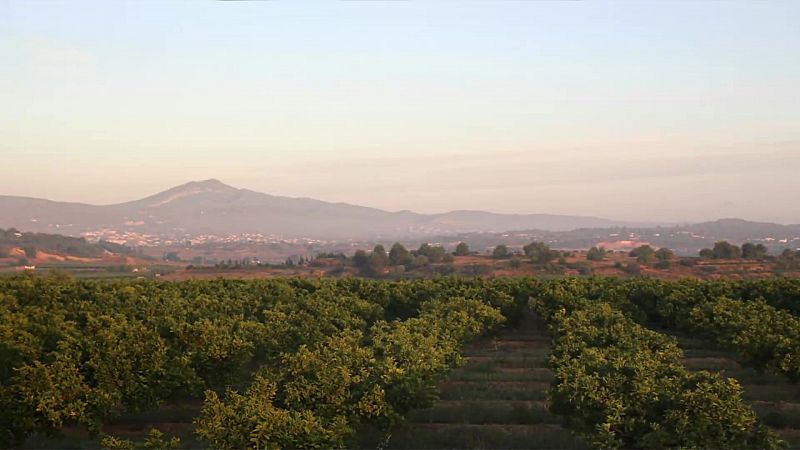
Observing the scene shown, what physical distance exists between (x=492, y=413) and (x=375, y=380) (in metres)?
6.21

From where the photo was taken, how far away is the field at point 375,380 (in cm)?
1512

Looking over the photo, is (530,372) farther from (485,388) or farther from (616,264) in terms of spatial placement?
(616,264)

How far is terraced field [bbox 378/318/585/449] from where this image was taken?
1970 centimetres

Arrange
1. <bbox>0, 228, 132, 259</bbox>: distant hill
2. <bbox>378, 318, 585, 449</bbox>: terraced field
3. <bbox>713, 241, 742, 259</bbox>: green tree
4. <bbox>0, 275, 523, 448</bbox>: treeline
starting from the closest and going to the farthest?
<bbox>0, 275, 523, 448</bbox>: treeline → <bbox>378, 318, 585, 449</bbox>: terraced field → <bbox>713, 241, 742, 259</bbox>: green tree → <bbox>0, 228, 132, 259</bbox>: distant hill

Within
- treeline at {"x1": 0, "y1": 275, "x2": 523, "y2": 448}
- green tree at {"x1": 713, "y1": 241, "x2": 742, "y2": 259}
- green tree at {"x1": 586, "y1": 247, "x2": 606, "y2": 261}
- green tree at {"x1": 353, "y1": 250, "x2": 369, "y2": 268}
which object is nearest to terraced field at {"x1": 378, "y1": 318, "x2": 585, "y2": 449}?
treeline at {"x1": 0, "y1": 275, "x2": 523, "y2": 448}

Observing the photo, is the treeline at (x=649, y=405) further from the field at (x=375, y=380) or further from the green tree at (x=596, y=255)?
the green tree at (x=596, y=255)

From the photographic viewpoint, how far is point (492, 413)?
22.5 metres

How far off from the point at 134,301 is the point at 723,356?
30.5m

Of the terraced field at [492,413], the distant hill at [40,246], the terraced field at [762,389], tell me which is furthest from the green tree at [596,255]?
the distant hill at [40,246]

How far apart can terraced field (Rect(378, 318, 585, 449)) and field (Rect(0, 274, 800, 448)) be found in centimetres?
8

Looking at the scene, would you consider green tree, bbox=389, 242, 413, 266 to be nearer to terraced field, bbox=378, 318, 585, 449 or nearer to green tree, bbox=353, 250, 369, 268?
green tree, bbox=353, 250, 369, 268

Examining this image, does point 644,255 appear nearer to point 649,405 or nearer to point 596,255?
point 596,255

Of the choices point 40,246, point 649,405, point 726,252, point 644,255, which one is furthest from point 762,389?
point 40,246

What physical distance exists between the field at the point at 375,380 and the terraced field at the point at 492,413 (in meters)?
0.08
